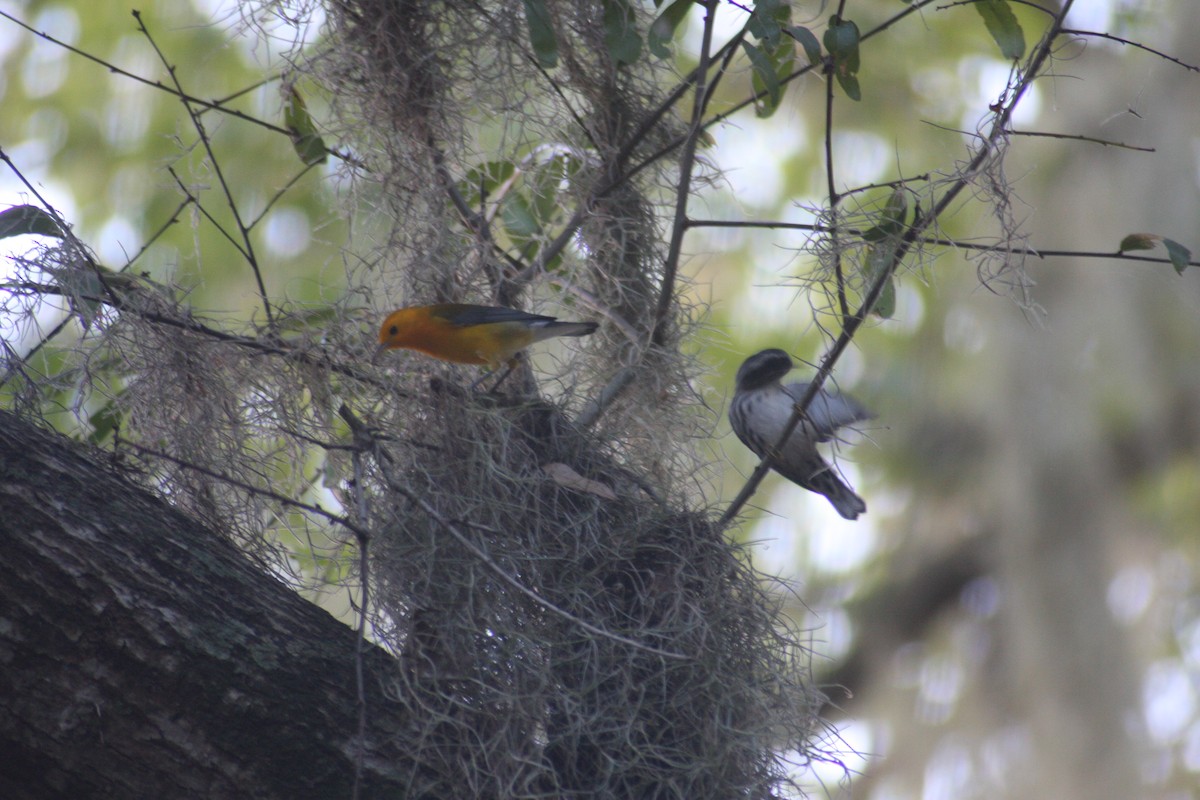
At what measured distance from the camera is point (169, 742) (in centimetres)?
166

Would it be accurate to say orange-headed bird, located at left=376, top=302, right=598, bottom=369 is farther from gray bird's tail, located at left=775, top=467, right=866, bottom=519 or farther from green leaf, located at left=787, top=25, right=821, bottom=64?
gray bird's tail, located at left=775, top=467, right=866, bottom=519

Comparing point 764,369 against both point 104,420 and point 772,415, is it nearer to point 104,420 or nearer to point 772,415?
point 772,415

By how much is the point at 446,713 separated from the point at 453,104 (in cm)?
143

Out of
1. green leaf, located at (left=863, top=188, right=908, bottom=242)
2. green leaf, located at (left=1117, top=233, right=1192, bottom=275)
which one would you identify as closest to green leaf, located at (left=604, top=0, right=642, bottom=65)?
green leaf, located at (left=863, top=188, right=908, bottom=242)

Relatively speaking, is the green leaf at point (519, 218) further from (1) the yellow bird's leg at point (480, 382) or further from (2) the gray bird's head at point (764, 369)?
(2) the gray bird's head at point (764, 369)

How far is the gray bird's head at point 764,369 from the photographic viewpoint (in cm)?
326

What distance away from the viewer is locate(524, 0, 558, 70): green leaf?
2.27 meters

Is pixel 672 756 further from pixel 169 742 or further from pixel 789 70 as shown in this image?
pixel 789 70

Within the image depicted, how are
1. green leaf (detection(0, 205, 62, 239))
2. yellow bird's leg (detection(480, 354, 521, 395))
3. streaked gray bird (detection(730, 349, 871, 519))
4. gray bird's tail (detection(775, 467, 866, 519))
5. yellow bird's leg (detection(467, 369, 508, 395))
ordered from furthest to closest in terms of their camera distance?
gray bird's tail (detection(775, 467, 866, 519))
streaked gray bird (detection(730, 349, 871, 519))
yellow bird's leg (detection(480, 354, 521, 395))
yellow bird's leg (detection(467, 369, 508, 395))
green leaf (detection(0, 205, 62, 239))

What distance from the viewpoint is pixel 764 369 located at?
328 cm

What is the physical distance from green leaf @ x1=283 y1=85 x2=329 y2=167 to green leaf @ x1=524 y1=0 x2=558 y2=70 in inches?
25.6

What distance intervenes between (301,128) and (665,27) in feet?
2.96

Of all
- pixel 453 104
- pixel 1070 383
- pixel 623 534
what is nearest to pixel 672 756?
pixel 623 534

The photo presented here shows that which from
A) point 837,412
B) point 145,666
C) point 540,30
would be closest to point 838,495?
point 837,412
